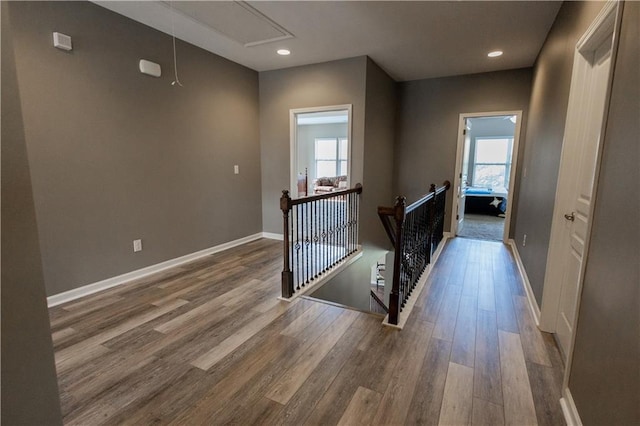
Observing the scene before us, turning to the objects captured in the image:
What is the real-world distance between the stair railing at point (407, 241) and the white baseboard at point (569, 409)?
104cm

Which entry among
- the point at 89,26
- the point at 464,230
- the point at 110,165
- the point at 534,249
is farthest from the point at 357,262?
the point at 89,26

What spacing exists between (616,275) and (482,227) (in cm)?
552

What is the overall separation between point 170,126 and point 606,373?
13.2 feet

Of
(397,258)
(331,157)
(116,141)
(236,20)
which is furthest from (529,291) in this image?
(331,157)

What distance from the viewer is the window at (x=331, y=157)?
10.6m

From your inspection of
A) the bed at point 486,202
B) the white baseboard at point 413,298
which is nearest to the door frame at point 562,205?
the white baseboard at point 413,298

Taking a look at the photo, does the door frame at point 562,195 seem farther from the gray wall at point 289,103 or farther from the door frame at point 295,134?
the door frame at point 295,134

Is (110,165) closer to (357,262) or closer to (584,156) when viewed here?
(357,262)

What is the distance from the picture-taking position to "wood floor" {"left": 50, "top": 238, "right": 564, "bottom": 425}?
160 cm

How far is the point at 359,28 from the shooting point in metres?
3.25

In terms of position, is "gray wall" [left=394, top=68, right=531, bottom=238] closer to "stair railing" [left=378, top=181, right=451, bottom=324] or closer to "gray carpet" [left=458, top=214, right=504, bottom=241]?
"gray carpet" [left=458, top=214, right=504, bottom=241]

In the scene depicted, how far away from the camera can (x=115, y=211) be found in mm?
3129

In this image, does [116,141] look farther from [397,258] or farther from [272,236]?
[397,258]

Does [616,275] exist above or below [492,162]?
below
